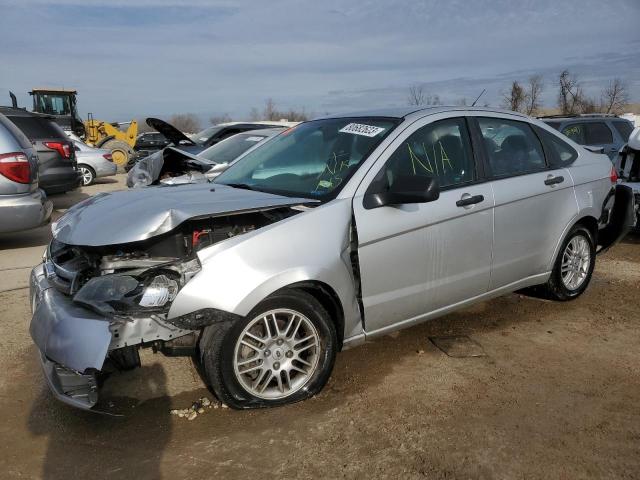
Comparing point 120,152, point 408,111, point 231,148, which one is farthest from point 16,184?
point 120,152

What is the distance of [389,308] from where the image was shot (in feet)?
12.1

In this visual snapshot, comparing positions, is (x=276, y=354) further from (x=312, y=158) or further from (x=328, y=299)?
(x=312, y=158)

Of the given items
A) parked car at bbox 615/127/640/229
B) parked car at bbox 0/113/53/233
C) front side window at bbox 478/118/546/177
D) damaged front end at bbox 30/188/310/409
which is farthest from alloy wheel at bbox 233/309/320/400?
parked car at bbox 615/127/640/229

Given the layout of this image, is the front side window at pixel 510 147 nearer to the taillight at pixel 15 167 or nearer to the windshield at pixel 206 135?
the taillight at pixel 15 167

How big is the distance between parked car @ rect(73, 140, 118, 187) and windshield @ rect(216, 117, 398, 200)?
40.7 feet

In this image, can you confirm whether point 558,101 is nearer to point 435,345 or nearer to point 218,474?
point 435,345

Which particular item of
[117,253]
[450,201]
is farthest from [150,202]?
[450,201]

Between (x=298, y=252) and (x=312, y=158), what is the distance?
1121 mm

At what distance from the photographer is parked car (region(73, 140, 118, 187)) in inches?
617

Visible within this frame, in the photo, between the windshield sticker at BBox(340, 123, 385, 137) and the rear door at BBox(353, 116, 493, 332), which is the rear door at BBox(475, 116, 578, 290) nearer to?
the rear door at BBox(353, 116, 493, 332)

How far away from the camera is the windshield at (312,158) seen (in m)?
3.76

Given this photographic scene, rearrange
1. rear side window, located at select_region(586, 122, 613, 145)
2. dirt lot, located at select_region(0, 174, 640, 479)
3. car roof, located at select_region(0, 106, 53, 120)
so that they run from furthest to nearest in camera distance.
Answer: rear side window, located at select_region(586, 122, 613, 145) → car roof, located at select_region(0, 106, 53, 120) → dirt lot, located at select_region(0, 174, 640, 479)

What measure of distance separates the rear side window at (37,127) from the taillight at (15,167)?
4141 millimetres

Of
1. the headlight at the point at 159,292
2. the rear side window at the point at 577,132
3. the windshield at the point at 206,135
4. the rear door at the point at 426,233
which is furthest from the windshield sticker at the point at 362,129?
the rear side window at the point at 577,132
